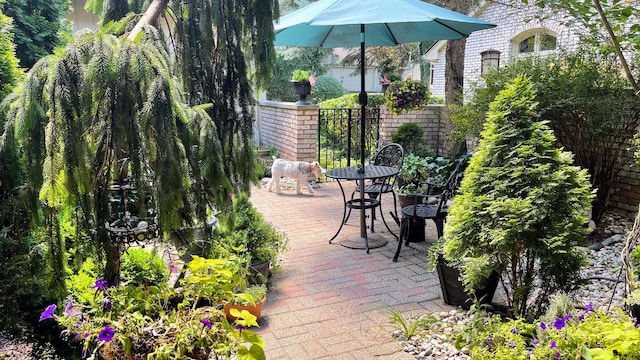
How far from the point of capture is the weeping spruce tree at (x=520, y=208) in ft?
7.97

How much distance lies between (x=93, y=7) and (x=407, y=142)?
5.58 meters

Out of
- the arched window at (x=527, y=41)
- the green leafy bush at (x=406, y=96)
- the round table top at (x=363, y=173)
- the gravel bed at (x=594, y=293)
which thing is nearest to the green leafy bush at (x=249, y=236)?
the round table top at (x=363, y=173)

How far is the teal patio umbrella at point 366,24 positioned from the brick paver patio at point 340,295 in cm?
96

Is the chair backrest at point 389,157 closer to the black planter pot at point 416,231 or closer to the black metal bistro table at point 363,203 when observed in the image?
the black metal bistro table at point 363,203

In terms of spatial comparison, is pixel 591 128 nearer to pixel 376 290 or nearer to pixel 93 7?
pixel 376 290

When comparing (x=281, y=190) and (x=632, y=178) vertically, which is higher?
(x=632, y=178)

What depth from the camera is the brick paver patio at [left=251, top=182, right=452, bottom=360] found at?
2617 millimetres

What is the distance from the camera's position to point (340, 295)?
3291 millimetres

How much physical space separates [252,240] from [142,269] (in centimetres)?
90

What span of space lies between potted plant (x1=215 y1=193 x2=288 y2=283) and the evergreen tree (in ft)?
6.88

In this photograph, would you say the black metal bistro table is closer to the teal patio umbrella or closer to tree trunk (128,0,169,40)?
the teal patio umbrella

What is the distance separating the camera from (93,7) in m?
2.72

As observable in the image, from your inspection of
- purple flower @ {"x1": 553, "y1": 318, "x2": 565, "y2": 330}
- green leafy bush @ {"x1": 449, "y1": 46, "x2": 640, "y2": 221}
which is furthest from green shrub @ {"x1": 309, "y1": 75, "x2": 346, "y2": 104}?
purple flower @ {"x1": 553, "y1": 318, "x2": 565, "y2": 330}

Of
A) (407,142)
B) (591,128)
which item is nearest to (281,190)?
(407,142)
